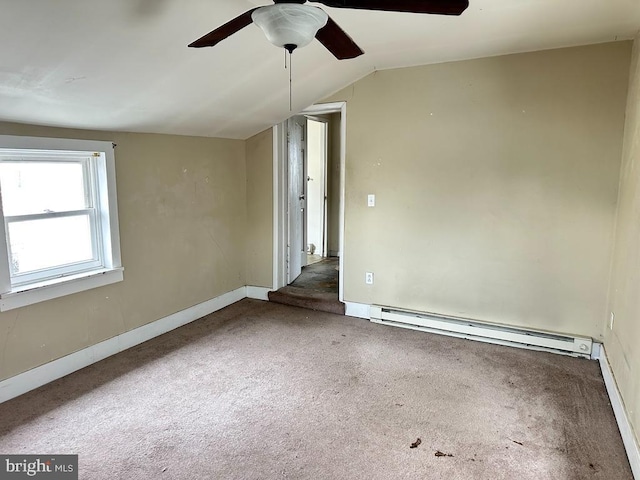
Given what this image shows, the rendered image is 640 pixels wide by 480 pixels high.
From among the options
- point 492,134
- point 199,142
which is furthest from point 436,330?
point 199,142

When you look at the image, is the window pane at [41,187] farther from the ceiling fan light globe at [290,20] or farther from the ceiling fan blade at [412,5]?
the ceiling fan blade at [412,5]

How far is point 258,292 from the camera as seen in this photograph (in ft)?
15.6

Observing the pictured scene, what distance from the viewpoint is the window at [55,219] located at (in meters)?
2.64

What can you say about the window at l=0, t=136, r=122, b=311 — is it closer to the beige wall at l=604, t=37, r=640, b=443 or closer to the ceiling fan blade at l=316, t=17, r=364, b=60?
the ceiling fan blade at l=316, t=17, r=364, b=60

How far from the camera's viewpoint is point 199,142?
156 inches

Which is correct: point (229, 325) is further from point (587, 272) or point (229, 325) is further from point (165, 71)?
point (587, 272)

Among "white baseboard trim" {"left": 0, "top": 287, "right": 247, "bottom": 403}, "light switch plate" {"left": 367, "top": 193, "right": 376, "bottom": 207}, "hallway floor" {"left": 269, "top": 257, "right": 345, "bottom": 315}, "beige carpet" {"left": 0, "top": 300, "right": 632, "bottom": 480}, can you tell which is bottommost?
"beige carpet" {"left": 0, "top": 300, "right": 632, "bottom": 480}

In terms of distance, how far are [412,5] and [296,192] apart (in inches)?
138

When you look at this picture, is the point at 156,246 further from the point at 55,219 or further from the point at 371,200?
the point at 371,200

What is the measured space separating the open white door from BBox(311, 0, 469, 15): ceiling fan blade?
3.06 m

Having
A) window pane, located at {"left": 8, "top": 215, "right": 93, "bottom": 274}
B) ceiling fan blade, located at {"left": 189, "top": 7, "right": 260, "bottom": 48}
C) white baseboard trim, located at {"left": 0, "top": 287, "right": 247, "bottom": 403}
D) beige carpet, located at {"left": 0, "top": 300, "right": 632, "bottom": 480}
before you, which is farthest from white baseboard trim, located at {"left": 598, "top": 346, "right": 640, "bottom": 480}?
window pane, located at {"left": 8, "top": 215, "right": 93, "bottom": 274}

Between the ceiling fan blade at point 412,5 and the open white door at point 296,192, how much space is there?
3058mm

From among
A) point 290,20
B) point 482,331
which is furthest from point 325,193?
point 290,20

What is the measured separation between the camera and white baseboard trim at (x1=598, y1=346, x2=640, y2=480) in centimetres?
204
